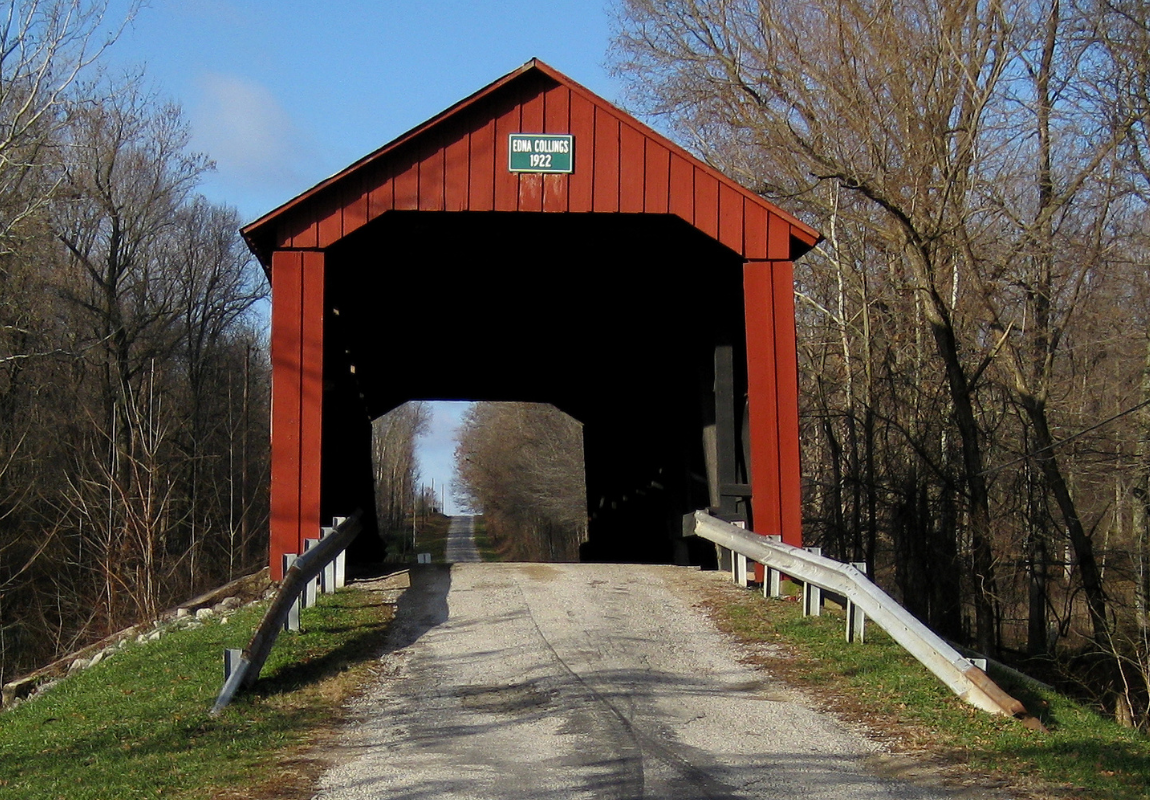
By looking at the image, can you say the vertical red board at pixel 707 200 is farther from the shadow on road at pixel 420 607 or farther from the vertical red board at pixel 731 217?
the shadow on road at pixel 420 607

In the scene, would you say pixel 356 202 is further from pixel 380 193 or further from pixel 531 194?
pixel 531 194

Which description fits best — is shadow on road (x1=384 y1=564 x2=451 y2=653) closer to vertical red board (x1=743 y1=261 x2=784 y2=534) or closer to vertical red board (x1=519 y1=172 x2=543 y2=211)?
vertical red board (x1=743 y1=261 x2=784 y2=534)

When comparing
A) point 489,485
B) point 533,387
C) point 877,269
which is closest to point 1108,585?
point 877,269

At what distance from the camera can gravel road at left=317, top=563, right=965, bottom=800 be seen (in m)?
5.05

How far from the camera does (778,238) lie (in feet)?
40.1

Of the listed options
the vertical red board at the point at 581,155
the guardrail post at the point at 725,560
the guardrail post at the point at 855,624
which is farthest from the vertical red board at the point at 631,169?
the guardrail post at the point at 855,624

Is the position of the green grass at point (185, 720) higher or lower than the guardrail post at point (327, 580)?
lower

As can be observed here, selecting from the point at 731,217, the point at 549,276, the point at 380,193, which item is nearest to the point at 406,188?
the point at 380,193

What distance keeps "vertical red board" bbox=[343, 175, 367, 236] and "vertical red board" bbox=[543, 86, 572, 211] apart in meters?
1.83

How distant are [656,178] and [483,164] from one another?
69.9 inches

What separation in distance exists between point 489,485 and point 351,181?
54.8 metres

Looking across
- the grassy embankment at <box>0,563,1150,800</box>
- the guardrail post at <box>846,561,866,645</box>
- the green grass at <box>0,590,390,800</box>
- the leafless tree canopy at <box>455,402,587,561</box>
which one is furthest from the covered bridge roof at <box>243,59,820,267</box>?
the leafless tree canopy at <box>455,402,587,561</box>

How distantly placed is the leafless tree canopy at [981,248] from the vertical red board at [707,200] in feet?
13.8

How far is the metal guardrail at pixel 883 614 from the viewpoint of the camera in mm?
6348
